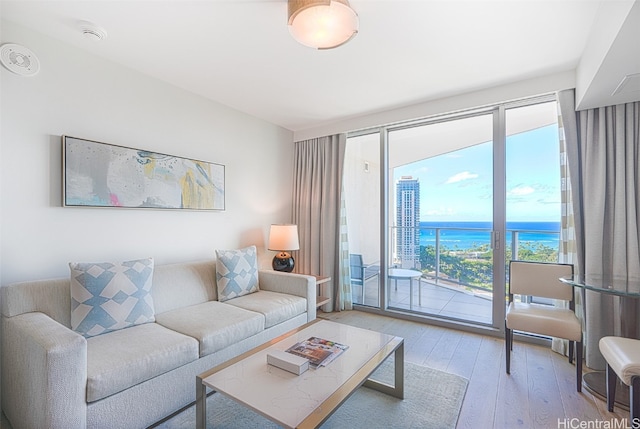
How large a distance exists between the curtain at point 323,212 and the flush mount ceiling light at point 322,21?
2.06m

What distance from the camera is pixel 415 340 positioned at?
113 inches

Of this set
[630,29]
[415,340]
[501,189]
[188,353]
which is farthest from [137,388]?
[501,189]

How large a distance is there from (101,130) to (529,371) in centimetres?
382

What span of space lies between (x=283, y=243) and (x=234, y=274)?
0.80m

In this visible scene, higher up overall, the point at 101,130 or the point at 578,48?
the point at 578,48

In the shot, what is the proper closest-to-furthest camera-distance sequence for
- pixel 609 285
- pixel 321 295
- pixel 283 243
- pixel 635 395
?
pixel 635 395 → pixel 609 285 → pixel 283 243 → pixel 321 295

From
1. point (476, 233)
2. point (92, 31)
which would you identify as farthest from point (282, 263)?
point (92, 31)

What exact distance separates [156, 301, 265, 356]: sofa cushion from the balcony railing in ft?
7.15

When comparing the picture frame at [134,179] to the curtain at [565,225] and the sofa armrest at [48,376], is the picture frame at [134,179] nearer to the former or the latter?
the sofa armrest at [48,376]

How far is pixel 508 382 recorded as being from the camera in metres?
2.11

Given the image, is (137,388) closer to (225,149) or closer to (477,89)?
(225,149)

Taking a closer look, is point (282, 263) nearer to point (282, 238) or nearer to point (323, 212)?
point (282, 238)

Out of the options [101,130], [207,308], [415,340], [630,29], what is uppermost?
[630,29]

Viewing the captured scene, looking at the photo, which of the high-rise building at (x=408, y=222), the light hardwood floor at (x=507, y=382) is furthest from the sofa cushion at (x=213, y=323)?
the high-rise building at (x=408, y=222)
